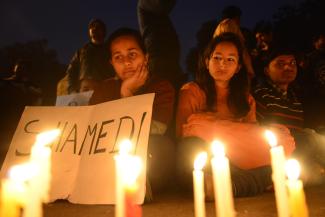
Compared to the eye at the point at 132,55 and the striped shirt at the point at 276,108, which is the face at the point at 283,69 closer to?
the striped shirt at the point at 276,108

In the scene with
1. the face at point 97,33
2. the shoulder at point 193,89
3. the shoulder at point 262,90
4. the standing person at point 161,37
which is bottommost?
the shoulder at point 193,89

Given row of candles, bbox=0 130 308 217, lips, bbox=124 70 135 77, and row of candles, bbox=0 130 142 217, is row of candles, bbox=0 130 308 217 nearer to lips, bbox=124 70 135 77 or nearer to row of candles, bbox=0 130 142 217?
row of candles, bbox=0 130 142 217

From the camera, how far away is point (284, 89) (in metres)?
3.67

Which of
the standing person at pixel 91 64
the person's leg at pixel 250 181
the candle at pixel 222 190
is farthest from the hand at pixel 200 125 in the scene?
the standing person at pixel 91 64

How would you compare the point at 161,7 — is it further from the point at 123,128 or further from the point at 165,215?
the point at 165,215

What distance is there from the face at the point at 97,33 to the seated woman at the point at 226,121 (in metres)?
1.97

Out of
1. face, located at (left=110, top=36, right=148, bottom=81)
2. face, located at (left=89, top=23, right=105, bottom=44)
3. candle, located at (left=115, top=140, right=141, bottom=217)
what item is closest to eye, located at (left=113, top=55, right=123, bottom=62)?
face, located at (left=110, top=36, right=148, bottom=81)

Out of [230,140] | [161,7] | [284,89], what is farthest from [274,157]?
[161,7]

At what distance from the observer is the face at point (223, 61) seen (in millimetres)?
3191

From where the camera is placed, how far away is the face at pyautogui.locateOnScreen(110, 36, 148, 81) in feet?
10.3

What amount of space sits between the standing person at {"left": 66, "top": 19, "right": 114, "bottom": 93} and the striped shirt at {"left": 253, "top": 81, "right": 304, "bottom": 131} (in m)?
1.91

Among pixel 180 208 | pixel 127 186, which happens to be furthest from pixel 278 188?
pixel 180 208

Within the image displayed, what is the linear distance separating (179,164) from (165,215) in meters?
0.67

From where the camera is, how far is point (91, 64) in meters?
4.70
